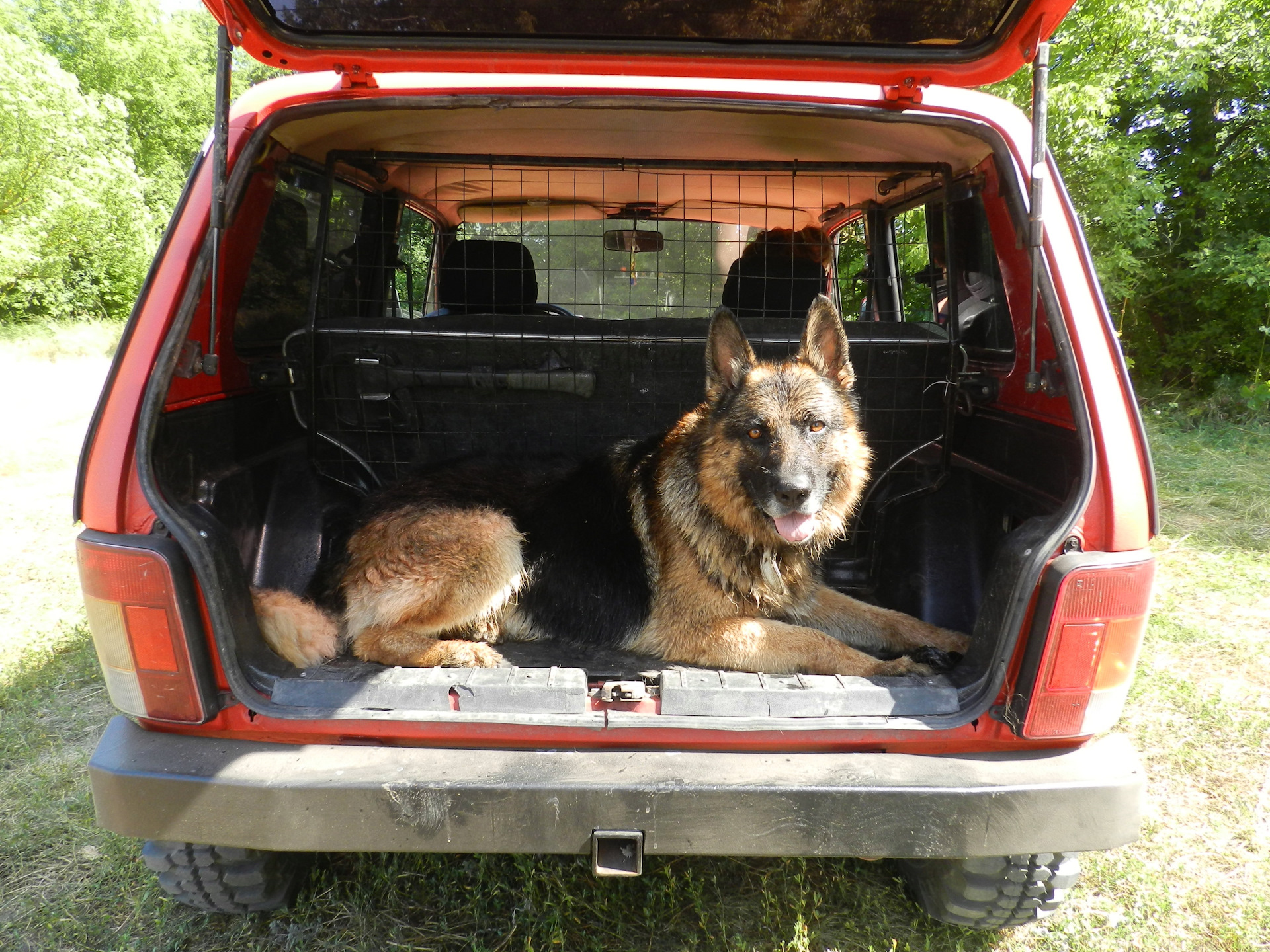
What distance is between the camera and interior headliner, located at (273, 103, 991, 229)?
8.01 feet

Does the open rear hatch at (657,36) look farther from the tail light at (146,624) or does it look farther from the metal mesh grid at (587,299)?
the tail light at (146,624)

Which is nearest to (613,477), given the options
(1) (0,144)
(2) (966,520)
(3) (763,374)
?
(3) (763,374)

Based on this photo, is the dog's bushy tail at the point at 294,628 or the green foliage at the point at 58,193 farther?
the green foliage at the point at 58,193

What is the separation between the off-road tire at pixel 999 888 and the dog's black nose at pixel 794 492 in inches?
44.8

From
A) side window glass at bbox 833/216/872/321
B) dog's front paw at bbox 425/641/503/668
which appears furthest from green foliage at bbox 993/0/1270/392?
dog's front paw at bbox 425/641/503/668

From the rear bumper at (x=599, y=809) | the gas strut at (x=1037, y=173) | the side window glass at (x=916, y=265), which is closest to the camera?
the rear bumper at (x=599, y=809)

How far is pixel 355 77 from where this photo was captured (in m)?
2.07

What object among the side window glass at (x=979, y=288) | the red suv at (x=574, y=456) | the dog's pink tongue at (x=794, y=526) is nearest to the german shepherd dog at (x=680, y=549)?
the dog's pink tongue at (x=794, y=526)

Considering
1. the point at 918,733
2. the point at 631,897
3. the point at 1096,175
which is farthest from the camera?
the point at 1096,175

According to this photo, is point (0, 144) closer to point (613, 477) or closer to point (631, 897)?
point (613, 477)

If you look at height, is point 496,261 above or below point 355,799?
above

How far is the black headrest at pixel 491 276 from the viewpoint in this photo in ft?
12.1

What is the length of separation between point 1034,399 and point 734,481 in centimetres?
102

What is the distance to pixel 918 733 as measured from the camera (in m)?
1.76
